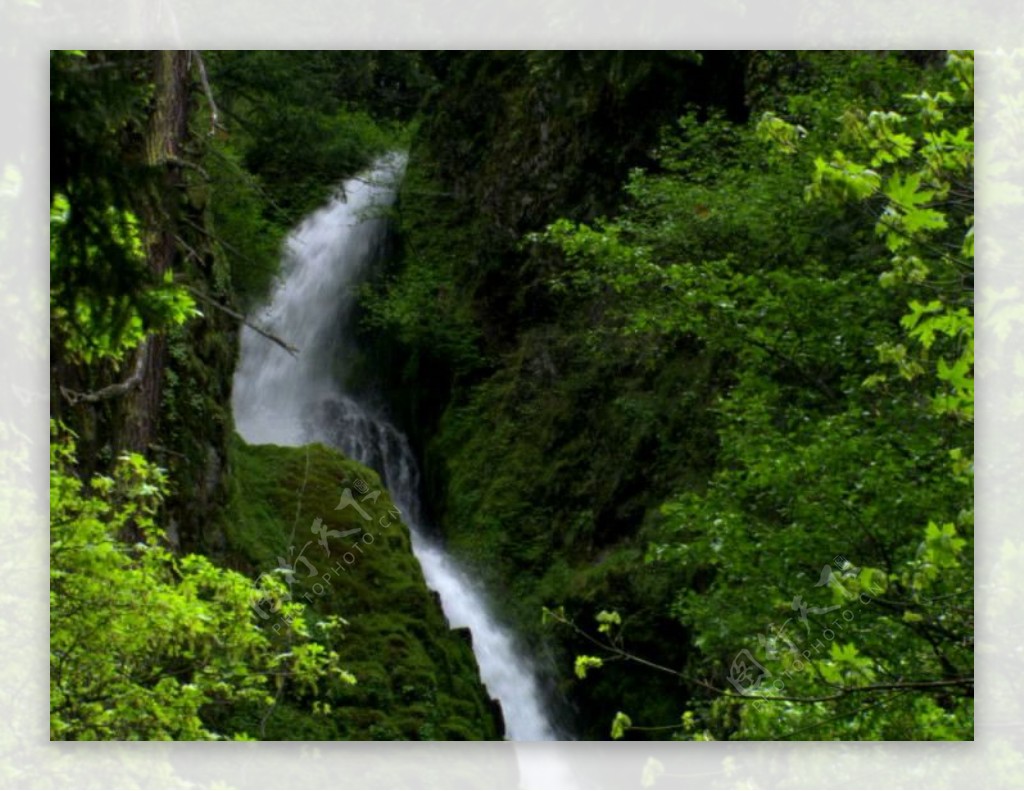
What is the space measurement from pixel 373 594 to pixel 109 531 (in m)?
2.12

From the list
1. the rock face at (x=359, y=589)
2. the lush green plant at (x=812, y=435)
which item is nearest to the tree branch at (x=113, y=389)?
the rock face at (x=359, y=589)

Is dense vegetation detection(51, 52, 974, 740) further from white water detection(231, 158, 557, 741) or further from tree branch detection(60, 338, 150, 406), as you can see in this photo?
white water detection(231, 158, 557, 741)

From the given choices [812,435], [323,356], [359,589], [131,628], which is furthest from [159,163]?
[323,356]

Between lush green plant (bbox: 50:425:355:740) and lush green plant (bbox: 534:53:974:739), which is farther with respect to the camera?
lush green plant (bbox: 534:53:974:739)

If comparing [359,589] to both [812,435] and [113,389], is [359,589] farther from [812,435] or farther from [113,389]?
[812,435]

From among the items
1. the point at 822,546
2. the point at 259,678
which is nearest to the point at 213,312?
the point at 259,678

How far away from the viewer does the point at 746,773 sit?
4.30m

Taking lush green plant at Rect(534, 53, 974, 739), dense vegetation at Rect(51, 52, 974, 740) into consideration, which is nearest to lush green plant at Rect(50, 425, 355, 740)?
dense vegetation at Rect(51, 52, 974, 740)

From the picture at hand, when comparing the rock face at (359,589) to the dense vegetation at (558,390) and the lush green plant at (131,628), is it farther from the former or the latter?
the lush green plant at (131,628)

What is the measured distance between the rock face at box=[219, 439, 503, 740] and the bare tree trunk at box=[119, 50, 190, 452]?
2.37 ft

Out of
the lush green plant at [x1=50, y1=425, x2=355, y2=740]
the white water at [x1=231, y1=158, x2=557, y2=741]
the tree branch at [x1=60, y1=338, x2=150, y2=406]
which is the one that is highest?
the white water at [x1=231, y1=158, x2=557, y2=741]

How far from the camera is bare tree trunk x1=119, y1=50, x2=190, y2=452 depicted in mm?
4844

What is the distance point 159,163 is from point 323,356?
3.06 m

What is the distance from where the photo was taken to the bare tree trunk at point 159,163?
4844 millimetres
